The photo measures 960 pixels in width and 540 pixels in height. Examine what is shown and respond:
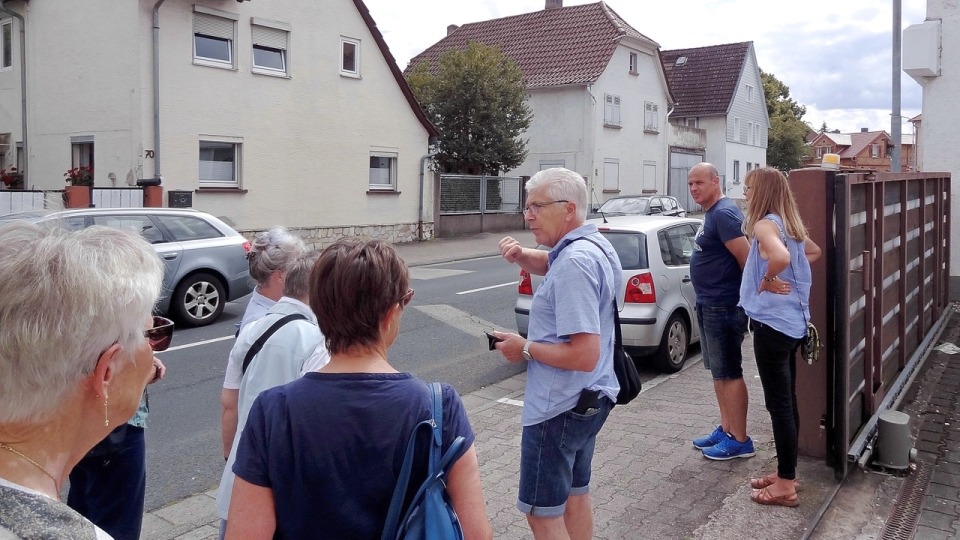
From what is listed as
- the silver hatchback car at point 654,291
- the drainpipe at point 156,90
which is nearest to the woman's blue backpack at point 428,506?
the silver hatchback car at point 654,291

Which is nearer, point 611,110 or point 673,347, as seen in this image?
point 673,347

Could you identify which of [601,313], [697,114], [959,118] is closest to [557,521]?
[601,313]

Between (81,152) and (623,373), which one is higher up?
(81,152)

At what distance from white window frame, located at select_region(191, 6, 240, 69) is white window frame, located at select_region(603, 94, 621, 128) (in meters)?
18.5

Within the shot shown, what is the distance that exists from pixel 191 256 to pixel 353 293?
9518 millimetres

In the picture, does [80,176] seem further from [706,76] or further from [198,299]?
[706,76]

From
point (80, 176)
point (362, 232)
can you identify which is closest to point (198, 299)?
point (80, 176)

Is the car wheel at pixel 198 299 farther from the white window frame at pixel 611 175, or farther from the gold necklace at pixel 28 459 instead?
the white window frame at pixel 611 175

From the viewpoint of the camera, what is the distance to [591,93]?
3325 cm

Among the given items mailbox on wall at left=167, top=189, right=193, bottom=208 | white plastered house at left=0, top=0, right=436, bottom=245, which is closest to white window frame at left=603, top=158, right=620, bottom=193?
white plastered house at left=0, top=0, right=436, bottom=245

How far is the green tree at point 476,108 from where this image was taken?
26.9 m

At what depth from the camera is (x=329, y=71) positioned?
21.7 meters

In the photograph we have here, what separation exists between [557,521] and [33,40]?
22384 millimetres

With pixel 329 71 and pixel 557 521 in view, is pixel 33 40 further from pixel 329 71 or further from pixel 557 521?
pixel 557 521
